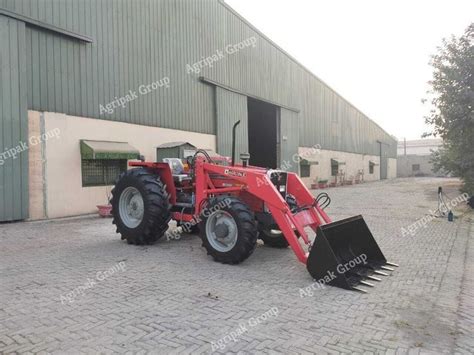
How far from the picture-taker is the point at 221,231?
19.5 feet

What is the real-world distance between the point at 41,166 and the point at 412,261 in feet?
30.4

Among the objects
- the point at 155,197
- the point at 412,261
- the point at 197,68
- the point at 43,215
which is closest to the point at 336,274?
the point at 412,261

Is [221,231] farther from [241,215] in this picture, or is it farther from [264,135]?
[264,135]

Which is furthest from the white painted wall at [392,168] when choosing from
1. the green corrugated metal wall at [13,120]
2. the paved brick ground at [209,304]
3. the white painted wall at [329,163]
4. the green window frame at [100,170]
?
the green corrugated metal wall at [13,120]

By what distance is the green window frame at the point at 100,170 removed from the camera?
39.3 feet

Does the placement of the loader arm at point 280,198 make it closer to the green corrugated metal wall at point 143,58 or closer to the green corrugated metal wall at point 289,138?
the green corrugated metal wall at point 143,58

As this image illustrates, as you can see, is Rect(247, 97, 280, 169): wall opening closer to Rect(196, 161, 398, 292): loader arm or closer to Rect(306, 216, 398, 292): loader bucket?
Rect(196, 161, 398, 292): loader arm

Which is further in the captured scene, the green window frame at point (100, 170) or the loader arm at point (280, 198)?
the green window frame at point (100, 170)

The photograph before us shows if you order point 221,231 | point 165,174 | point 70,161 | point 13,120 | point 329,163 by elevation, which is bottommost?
point 221,231

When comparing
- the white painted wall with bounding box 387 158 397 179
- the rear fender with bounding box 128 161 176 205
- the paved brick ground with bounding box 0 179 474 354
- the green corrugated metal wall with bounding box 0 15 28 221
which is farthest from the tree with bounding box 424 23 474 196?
the white painted wall with bounding box 387 158 397 179

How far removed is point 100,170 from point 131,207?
5.61m

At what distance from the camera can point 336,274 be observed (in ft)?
16.3

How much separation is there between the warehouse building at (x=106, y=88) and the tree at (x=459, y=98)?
359 inches

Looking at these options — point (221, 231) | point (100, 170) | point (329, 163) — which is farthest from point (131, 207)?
point (329, 163)
